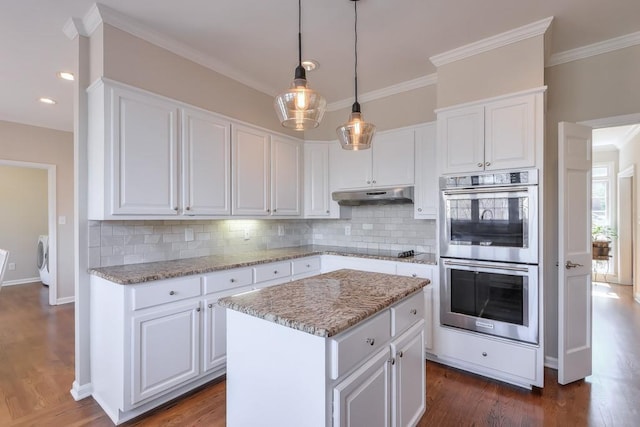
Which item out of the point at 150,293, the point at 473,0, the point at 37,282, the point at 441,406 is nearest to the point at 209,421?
the point at 150,293

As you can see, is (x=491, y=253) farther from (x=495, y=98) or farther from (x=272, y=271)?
(x=272, y=271)

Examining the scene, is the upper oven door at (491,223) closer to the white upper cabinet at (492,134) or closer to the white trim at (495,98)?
the white upper cabinet at (492,134)

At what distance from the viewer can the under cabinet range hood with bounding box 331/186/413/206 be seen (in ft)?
10.4

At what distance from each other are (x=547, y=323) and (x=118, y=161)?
3694 millimetres

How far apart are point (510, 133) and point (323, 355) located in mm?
2237

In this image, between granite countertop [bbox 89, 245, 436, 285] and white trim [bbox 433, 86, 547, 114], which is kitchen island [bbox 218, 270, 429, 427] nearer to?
granite countertop [bbox 89, 245, 436, 285]

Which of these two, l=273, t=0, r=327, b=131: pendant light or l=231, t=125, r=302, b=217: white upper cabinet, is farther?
l=231, t=125, r=302, b=217: white upper cabinet

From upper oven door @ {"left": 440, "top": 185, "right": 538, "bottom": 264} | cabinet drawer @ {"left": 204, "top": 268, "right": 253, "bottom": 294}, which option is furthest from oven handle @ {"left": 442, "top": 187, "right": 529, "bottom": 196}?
cabinet drawer @ {"left": 204, "top": 268, "right": 253, "bottom": 294}

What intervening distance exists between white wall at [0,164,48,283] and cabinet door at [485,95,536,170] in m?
Answer: 7.65

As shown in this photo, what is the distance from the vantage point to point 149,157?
7.72 ft

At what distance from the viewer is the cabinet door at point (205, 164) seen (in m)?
2.60

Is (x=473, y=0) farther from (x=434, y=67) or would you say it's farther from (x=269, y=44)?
(x=269, y=44)

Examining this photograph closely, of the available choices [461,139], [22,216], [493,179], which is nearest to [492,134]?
[461,139]

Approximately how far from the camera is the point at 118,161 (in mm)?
2186
